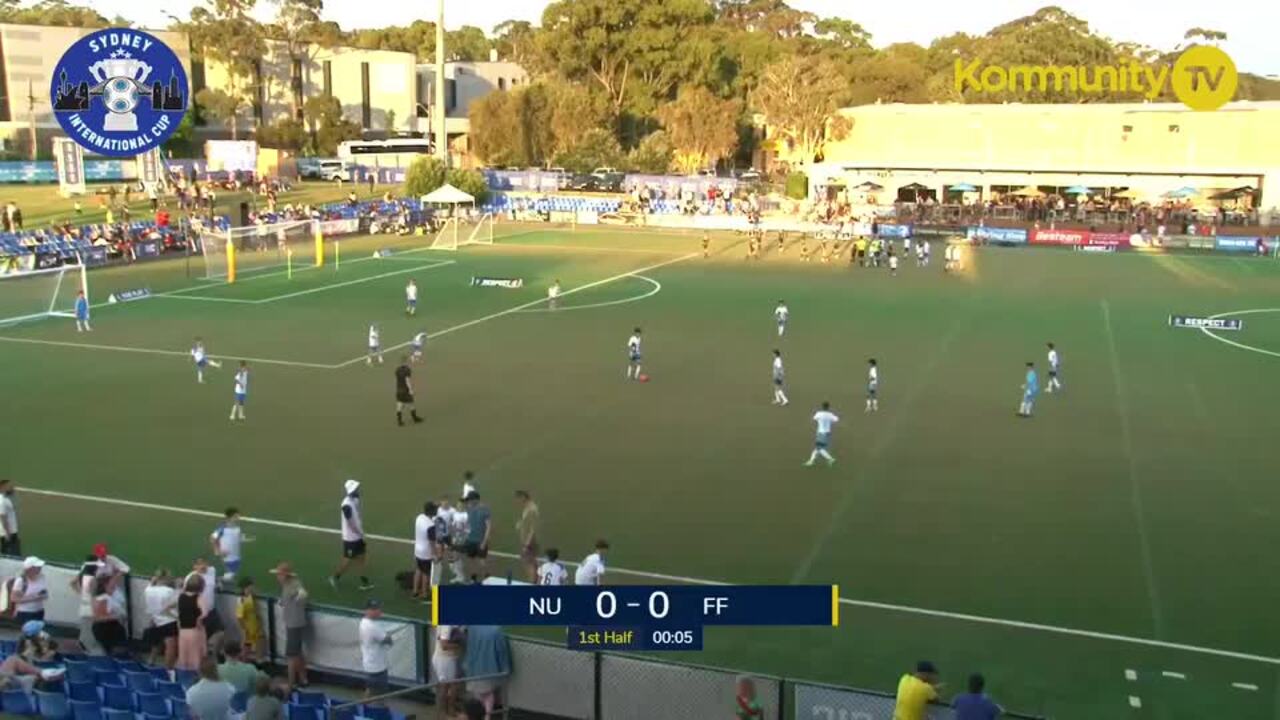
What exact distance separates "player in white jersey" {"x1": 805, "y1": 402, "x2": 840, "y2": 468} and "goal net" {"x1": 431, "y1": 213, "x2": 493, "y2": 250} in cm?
4193

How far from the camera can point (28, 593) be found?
13.5 m

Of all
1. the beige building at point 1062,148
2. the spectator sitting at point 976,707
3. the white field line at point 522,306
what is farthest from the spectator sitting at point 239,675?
the beige building at point 1062,148

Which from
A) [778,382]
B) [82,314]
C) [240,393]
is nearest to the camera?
[240,393]

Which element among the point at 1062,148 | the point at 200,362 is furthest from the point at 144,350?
the point at 1062,148

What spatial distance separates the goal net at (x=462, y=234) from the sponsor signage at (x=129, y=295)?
19.9 meters

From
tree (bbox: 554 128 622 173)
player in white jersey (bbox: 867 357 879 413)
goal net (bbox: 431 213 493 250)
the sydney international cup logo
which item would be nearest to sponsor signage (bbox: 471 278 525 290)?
the sydney international cup logo

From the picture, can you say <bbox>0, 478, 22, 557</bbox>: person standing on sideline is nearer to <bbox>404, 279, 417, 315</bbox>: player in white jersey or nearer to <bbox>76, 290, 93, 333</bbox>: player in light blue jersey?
<bbox>76, 290, 93, 333</bbox>: player in light blue jersey

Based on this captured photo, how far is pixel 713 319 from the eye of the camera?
131 feet

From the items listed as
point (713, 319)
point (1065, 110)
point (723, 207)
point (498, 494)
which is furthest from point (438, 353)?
point (1065, 110)

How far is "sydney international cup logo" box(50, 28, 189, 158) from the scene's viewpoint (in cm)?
3922

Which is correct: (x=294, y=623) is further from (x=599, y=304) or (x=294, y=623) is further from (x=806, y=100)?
(x=806, y=100)

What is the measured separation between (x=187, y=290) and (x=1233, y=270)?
47764mm

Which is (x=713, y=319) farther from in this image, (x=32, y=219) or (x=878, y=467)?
(x=32, y=219)

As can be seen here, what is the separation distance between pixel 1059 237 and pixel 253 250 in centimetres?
4493
